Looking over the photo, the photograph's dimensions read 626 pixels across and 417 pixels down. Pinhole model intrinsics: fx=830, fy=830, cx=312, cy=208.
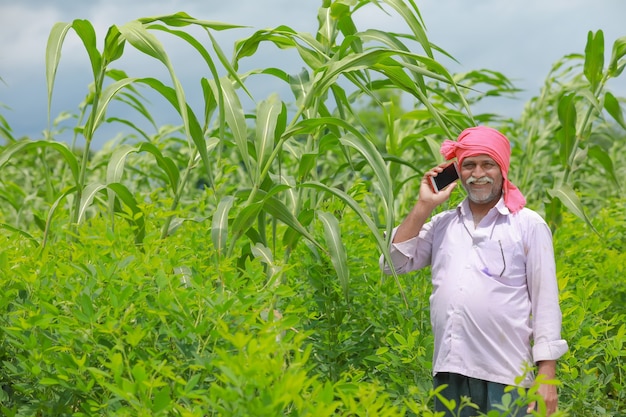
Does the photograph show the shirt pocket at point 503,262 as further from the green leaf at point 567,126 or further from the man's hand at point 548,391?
the green leaf at point 567,126

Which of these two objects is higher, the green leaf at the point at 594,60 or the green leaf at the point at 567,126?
the green leaf at the point at 594,60

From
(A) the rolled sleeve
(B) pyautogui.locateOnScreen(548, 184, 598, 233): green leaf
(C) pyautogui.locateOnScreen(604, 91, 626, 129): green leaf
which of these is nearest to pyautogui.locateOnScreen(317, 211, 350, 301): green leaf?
(A) the rolled sleeve

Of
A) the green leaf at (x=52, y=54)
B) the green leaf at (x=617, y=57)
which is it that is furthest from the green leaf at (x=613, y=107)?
the green leaf at (x=52, y=54)

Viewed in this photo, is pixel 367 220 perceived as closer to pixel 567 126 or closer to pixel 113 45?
pixel 113 45

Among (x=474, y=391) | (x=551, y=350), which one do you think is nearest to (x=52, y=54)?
(x=474, y=391)

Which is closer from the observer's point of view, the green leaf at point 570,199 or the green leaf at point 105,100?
the green leaf at point 105,100

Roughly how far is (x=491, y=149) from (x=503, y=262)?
0.33 metres

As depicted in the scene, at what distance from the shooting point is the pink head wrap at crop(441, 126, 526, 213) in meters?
2.44

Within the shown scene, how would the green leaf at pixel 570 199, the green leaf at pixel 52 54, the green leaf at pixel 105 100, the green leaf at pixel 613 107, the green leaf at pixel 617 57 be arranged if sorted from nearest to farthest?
1. the green leaf at pixel 52 54
2. the green leaf at pixel 105 100
3. the green leaf at pixel 570 199
4. the green leaf at pixel 617 57
5. the green leaf at pixel 613 107

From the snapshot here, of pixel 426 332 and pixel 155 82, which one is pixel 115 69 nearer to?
pixel 155 82

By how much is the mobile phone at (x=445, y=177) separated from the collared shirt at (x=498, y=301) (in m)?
0.18

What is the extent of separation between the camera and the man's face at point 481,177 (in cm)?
245

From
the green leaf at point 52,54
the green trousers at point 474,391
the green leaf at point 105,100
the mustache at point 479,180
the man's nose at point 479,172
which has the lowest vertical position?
the green trousers at point 474,391

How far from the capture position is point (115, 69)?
12.9 feet
